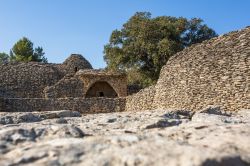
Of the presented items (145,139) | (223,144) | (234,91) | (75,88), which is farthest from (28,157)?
(75,88)

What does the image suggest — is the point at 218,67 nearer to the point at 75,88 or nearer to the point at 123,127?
the point at 123,127

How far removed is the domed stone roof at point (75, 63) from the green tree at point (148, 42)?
1.90 meters

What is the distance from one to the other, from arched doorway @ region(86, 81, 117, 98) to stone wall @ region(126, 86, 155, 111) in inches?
266

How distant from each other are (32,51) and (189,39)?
20.1 meters

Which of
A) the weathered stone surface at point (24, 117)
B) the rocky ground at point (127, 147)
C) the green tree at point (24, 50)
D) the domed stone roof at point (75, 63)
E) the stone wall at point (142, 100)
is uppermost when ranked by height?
the green tree at point (24, 50)

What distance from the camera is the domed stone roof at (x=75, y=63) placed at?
33.1 m

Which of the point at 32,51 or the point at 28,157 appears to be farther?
the point at 32,51

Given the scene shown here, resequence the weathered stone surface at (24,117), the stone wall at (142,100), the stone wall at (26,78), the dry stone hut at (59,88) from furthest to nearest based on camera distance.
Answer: the stone wall at (26,78) → the dry stone hut at (59,88) → the stone wall at (142,100) → the weathered stone surface at (24,117)

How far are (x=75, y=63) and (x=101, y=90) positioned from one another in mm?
4727

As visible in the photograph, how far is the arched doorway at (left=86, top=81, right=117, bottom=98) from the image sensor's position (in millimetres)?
29781

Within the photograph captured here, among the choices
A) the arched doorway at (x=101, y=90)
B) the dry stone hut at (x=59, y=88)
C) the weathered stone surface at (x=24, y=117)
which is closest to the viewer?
the weathered stone surface at (x=24, y=117)

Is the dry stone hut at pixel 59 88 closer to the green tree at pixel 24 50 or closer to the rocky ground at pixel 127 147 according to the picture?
the green tree at pixel 24 50

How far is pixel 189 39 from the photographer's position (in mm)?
32312

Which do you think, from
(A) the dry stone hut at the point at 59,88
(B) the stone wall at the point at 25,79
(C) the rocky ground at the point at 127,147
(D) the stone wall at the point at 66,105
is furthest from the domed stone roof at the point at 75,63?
(C) the rocky ground at the point at 127,147
